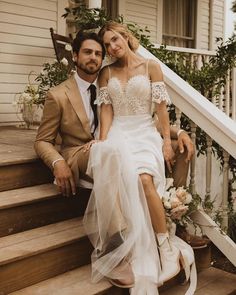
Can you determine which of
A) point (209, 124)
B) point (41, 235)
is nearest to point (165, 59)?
point (209, 124)

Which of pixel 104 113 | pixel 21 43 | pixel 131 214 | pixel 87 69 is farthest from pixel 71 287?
pixel 21 43

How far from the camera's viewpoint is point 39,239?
251 centimetres

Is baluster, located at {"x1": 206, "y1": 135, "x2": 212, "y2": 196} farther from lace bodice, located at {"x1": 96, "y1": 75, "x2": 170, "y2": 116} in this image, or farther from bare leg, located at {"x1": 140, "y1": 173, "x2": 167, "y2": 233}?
bare leg, located at {"x1": 140, "y1": 173, "x2": 167, "y2": 233}

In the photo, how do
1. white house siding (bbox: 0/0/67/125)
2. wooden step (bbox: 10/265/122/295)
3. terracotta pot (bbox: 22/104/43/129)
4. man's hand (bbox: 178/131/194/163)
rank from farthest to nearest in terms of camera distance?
white house siding (bbox: 0/0/67/125)
terracotta pot (bbox: 22/104/43/129)
man's hand (bbox: 178/131/194/163)
wooden step (bbox: 10/265/122/295)

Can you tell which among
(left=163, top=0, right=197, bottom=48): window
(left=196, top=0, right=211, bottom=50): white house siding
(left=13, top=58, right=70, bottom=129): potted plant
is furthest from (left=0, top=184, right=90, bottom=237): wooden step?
(left=196, top=0, right=211, bottom=50): white house siding

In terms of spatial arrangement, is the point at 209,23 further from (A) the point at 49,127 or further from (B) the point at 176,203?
(B) the point at 176,203

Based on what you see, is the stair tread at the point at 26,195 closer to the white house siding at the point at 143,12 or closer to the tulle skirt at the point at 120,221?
the tulle skirt at the point at 120,221

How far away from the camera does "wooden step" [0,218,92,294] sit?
2254 mm

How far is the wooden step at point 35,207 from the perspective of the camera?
2.59 meters

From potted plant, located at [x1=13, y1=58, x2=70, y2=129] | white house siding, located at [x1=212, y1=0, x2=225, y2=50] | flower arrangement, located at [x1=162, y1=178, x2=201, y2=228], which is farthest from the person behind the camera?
white house siding, located at [x1=212, y1=0, x2=225, y2=50]

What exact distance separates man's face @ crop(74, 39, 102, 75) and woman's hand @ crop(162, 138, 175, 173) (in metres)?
0.70

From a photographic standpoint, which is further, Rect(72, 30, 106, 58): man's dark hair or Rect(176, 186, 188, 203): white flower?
Rect(72, 30, 106, 58): man's dark hair

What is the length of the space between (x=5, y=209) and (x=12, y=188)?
31 cm

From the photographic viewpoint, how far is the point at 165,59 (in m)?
3.83
